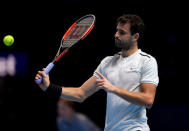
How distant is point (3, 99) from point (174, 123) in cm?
307

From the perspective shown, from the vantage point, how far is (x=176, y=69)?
Answer: 7.76 m

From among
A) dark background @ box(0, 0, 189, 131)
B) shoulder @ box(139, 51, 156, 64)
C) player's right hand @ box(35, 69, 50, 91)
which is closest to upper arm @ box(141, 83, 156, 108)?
shoulder @ box(139, 51, 156, 64)

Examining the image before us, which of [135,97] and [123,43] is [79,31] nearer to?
[123,43]

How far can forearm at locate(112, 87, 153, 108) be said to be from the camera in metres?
3.56

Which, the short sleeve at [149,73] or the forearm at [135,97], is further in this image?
the short sleeve at [149,73]

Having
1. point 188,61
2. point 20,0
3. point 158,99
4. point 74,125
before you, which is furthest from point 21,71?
point 74,125

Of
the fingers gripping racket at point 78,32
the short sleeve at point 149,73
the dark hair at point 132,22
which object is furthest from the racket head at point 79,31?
the short sleeve at point 149,73

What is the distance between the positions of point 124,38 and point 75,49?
13.6 feet

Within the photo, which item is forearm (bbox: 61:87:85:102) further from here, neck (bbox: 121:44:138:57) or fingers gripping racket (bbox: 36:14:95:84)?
neck (bbox: 121:44:138:57)

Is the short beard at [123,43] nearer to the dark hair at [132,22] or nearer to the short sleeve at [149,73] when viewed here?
the dark hair at [132,22]

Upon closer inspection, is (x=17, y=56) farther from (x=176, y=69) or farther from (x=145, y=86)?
(x=145, y=86)

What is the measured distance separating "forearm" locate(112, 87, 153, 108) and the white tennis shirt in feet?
0.51

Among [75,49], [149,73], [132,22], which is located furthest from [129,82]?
[75,49]

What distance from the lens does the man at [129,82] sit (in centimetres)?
375
